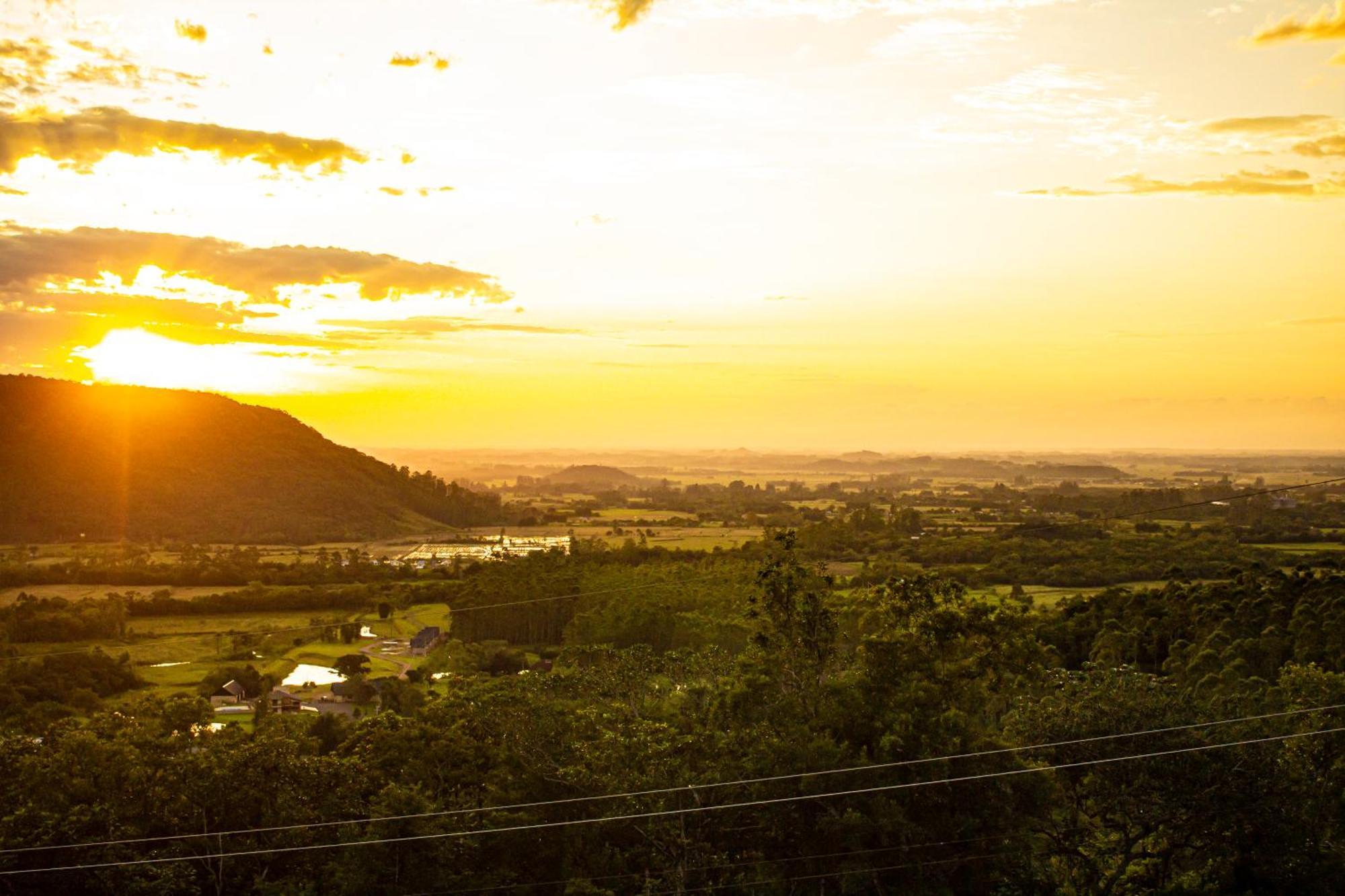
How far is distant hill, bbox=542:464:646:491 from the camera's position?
13888 centimetres

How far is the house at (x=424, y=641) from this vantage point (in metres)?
31.7

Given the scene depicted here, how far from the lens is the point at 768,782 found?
13.6 m

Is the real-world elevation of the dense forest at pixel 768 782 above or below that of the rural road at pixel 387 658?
above

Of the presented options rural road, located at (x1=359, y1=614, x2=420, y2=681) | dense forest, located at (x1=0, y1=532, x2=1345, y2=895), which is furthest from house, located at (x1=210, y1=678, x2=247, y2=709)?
dense forest, located at (x1=0, y1=532, x2=1345, y2=895)

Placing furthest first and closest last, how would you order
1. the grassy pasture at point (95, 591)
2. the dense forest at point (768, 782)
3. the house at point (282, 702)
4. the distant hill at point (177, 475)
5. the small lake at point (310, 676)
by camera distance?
1. the distant hill at point (177, 475)
2. the grassy pasture at point (95, 591)
3. the small lake at point (310, 676)
4. the house at point (282, 702)
5. the dense forest at point (768, 782)

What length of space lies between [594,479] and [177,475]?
325 feet

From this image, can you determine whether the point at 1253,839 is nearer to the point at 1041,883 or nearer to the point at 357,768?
the point at 1041,883

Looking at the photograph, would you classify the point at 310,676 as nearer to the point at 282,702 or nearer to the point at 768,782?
the point at 282,702

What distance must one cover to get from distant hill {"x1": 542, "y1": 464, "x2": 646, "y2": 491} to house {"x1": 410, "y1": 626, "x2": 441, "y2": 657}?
310 feet

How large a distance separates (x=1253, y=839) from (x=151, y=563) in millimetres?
41554

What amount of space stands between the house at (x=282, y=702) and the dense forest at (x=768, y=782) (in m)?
5.47

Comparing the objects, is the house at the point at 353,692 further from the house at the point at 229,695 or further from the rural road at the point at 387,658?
the house at the point at 229,695

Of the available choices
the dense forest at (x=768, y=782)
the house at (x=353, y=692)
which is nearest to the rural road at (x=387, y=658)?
the house at (x=353, y=692)

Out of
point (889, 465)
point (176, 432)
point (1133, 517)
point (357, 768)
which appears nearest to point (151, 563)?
point (176, 432)
